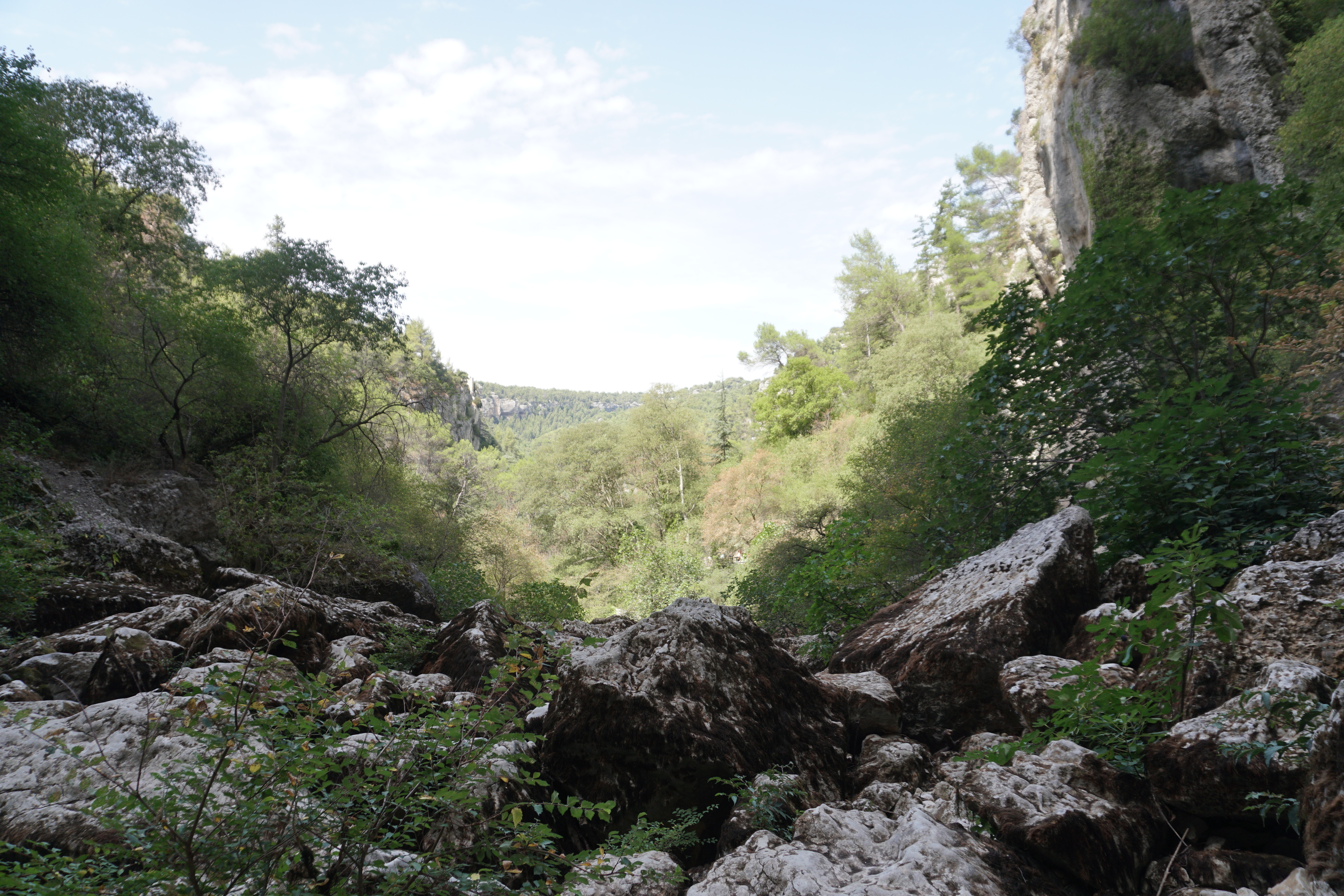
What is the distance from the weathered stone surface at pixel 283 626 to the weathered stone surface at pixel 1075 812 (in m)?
4.69

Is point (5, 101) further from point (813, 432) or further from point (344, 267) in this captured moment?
point (813, 432)

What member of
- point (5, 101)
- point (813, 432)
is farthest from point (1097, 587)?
point (813, 432)

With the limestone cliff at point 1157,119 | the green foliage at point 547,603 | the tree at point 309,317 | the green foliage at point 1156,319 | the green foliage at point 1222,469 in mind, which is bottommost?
the green foliage at point 547,603

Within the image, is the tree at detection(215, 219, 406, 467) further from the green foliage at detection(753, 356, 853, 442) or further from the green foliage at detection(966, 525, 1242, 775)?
the green foliage at detection(753, 356, 853, 442)

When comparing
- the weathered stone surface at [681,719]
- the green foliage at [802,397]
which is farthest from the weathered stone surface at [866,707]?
the green foliage at [802,397]

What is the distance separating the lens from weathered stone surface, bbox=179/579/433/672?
5.55 metres

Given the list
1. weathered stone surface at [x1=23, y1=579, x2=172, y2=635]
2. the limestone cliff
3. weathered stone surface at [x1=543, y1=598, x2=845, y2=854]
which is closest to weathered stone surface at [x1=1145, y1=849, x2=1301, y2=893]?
weathered stone surface at [x1=543, y1=598, x2=845, y2=854]

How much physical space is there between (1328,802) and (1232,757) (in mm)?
483

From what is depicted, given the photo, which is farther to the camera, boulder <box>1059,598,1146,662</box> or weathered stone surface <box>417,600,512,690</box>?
weathered stone surface <box>417,600,512,690</box>

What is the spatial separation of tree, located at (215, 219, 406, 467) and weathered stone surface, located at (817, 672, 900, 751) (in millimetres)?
15016

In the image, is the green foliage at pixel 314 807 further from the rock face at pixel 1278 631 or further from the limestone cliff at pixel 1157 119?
the limestone cliff at pixel 1157 119

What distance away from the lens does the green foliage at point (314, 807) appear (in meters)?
1.76

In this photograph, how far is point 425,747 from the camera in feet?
7.23

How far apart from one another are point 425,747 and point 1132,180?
78.2 feet
